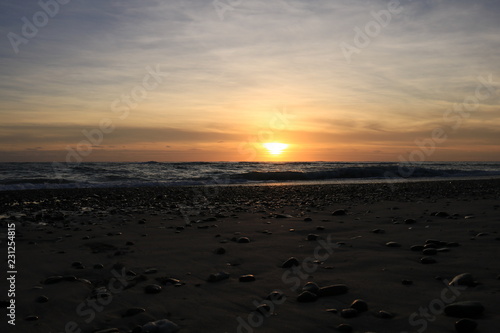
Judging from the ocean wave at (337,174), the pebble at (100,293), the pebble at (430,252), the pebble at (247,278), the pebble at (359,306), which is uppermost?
the ocean wave at (337,174)

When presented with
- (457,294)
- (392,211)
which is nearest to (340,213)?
(392,211)

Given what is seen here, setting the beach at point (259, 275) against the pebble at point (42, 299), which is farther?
the pebble at point (42, 299)

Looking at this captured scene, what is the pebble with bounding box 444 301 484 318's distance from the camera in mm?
3041

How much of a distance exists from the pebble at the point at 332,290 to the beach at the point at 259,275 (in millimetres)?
11

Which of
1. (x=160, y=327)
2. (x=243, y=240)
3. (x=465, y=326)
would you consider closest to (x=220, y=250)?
(x=243, y=240)

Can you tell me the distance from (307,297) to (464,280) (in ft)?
5.55

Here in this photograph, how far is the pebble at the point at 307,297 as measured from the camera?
11.9ft

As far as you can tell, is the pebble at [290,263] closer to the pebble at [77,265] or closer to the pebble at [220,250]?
the pebble at [220,250]

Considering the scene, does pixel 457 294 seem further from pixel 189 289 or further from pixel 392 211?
pixel 392 211

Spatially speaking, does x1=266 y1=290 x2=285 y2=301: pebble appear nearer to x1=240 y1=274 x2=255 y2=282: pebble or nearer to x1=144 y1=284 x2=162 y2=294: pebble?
x1=240 y1=274 x2=255 y2=282: pebble

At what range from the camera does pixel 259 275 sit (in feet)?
15.1

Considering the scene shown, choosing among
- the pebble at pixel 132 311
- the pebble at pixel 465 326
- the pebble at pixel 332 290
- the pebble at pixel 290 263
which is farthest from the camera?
the pebble at pixel 290 263

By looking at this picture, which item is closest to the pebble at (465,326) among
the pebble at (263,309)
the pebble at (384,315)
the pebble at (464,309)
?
the pebble at (464,309)

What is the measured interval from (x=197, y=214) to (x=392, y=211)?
17.9ft
